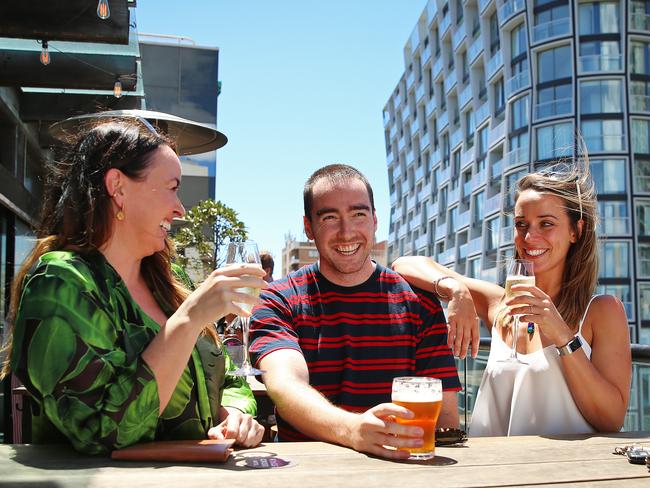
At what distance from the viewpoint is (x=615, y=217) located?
30.6m

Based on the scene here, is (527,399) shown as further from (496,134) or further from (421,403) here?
(496,134)

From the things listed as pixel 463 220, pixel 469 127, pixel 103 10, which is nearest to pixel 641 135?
pixel 463 220

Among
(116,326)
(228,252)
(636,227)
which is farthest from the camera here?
(636,227)

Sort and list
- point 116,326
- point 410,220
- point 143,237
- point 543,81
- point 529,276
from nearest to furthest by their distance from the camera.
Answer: point 116,326, point 143,237, point 529,276, point 543,81, point 410,220

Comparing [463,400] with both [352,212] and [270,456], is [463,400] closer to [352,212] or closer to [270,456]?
[352,212]

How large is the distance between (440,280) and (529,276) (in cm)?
35

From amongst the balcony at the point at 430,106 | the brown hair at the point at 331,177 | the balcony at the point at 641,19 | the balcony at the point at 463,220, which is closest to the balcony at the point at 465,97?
the balcony at the point at 430,106

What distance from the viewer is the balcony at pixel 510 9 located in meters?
34.3

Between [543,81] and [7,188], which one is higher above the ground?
[543,81]

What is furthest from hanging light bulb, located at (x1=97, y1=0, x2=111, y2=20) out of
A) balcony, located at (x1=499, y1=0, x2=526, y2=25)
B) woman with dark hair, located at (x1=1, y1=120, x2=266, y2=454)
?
balcony, located at (x1=499, y1=0, x2=526, y2=25)

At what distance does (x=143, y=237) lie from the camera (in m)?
2.00

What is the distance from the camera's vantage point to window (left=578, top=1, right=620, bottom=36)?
31.8 metres

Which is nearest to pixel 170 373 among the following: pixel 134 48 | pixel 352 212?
pixel 352 212

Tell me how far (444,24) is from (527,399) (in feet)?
154
